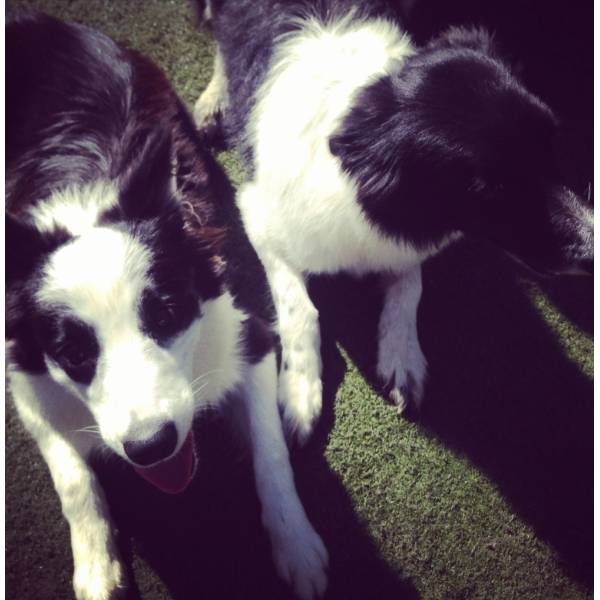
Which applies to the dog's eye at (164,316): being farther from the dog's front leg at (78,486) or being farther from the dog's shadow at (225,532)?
the dog's shadow at (225,532)

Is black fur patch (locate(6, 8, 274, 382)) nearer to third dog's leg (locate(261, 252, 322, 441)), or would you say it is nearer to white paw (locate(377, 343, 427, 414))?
third dog's leg (locate(261, 252, 322, 441))

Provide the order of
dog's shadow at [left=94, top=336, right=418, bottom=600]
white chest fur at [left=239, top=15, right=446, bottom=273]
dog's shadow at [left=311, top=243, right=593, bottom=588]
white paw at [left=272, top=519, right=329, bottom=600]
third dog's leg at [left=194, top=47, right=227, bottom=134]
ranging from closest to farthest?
white chest fur at [left=239, top=15, right=446, bottom=273] < white paw at [left=272, top=519, right=329, bottom=600] < dog's shadow at [left=94, top=336, right=418, bottom=600] < dog's shadow at [left=311, top=243, right=593, bottom=588] < third dog's leg at [left=194, top=47, right=227, bottom=134]

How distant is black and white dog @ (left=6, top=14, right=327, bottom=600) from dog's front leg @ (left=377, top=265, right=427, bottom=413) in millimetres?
569

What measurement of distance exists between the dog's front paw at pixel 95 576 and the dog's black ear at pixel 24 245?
115 centimetres

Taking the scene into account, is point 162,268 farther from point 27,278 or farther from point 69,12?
point 69,12

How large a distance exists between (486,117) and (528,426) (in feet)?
5.23

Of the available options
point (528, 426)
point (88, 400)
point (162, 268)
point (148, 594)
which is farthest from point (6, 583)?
point (528, 426)

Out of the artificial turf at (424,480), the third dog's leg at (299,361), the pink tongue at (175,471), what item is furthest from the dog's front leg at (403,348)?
the pink tongue at (175,471)

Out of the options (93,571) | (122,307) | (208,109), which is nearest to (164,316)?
(122,307)

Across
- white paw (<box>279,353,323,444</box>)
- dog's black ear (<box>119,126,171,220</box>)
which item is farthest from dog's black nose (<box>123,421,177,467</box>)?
white paw (<box>279,353,323,444</box>)

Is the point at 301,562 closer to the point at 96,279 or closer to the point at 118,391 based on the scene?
the point at 118,391

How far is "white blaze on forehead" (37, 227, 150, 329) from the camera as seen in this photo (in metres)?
1.51

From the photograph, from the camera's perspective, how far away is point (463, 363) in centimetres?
262

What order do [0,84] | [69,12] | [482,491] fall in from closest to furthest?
[0,84], [482,491], [69,12]
